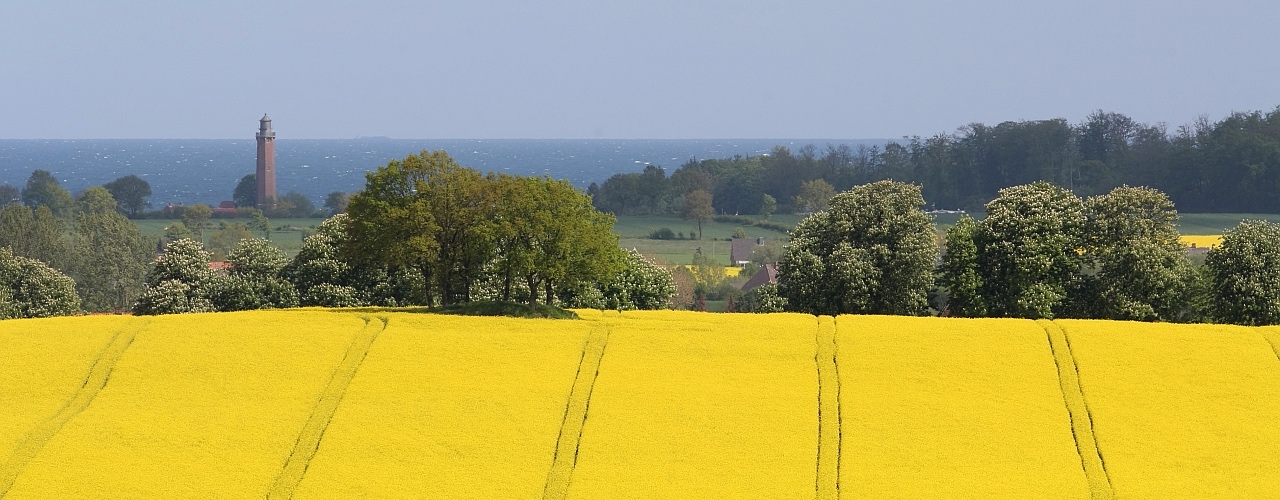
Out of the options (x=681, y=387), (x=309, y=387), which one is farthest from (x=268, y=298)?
(x=681, y=387)

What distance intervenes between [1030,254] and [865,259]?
26.5ft

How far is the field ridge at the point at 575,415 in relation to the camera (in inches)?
1674

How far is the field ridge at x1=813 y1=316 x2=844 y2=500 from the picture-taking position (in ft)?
140

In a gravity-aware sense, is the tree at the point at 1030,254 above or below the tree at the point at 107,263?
above

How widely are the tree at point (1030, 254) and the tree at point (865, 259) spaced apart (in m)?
3.26

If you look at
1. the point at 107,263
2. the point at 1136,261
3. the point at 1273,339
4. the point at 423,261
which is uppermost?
the point at 1136,261

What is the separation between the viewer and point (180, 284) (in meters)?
77.9

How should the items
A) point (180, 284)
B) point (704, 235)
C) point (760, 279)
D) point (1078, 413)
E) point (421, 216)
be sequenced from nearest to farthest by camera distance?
point (1078, 413) → point (421, 216) → point (180, 284) → point (760, 279) → point (704, 235)

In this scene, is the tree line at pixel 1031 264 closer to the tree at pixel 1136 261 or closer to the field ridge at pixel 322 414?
the tree at pixel 1136 261

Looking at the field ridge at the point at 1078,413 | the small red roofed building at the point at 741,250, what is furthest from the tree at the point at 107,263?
the field ridge at the point at 1078,413

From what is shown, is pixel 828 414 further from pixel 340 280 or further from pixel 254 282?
pixel 254 282

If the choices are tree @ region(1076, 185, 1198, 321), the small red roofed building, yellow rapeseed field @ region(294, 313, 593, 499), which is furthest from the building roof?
yellow rapeseed field @ region(294, 313, 593, 499)

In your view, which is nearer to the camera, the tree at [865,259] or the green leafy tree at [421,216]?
the green leafy tree at [421,216]

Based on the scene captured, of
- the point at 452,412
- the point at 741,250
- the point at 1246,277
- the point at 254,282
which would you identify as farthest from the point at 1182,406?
the point at 741,250
